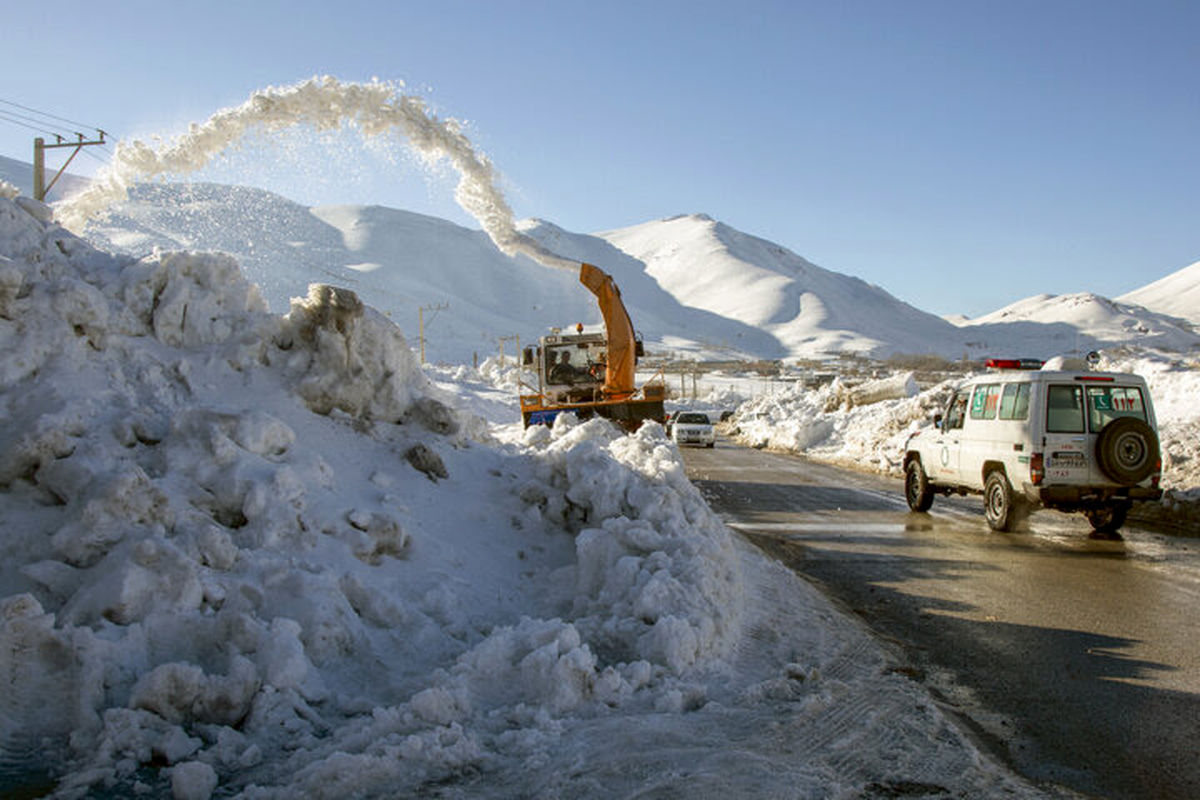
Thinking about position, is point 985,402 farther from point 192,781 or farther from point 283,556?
point 192,781

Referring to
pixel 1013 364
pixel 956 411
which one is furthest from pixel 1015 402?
pixel 956 411

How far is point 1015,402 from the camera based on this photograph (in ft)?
39.4

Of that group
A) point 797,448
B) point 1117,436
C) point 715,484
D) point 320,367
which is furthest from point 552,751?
point 797,448

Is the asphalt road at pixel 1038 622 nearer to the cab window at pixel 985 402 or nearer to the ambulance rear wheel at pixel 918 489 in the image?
the ambulance rear wheel at pixel 918 489

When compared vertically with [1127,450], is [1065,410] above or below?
above

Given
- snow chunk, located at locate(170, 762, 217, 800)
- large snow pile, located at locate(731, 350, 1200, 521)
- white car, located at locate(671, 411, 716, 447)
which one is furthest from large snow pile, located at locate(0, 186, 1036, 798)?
white car, located at locate(671, 411, 716, 447)

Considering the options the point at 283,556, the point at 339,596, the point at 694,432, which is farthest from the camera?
the point at 694,432

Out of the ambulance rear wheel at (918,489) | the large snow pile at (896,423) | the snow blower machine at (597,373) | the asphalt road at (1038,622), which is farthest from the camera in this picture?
the snow blower machine at (597,373)

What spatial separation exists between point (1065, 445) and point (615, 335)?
348 inches

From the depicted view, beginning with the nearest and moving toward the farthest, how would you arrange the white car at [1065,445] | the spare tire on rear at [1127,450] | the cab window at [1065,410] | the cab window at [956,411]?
the spare tire on rear at [1127,450], the white car at [1065,445], the cab window at [1065,410], the cab window at [956,411]

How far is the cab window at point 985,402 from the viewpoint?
12.5m

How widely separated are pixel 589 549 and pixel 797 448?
82.4ft

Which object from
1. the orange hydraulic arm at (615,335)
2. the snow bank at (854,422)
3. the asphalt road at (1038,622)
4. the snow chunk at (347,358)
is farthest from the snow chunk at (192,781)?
the snow bank at (854,422)

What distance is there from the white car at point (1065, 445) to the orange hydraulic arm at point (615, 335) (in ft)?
23.5
